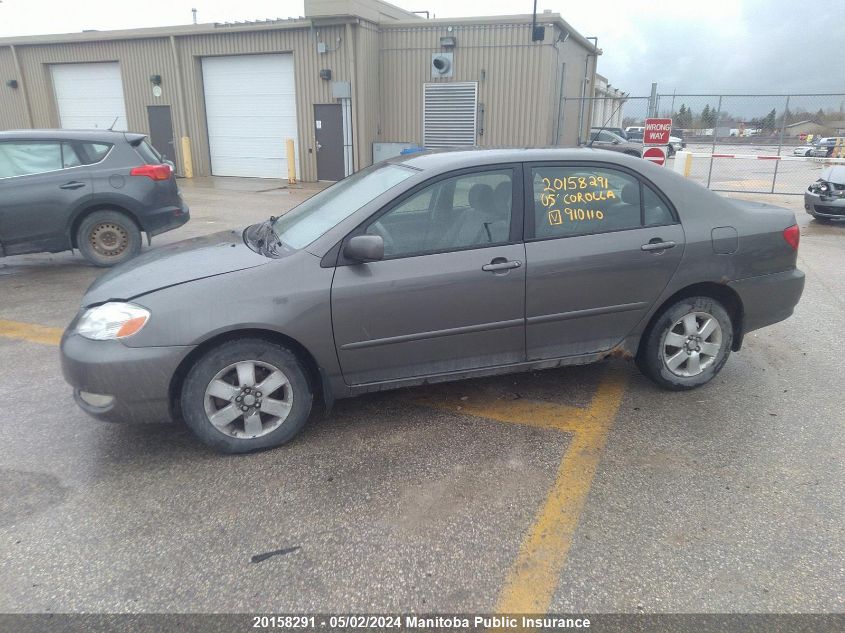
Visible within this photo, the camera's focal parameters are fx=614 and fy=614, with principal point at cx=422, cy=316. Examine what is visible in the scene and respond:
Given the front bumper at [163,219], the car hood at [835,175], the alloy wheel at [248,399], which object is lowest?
the alloy wheel at [248,399]

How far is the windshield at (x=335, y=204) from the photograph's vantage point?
11.6ft

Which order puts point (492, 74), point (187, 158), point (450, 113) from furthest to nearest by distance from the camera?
1. point (187, 158)
2. point (450, 113)
3. point (492, 74)

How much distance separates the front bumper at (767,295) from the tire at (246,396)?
2819 mm

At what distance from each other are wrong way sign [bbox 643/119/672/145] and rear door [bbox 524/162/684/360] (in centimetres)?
754

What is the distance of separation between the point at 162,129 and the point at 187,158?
158cm

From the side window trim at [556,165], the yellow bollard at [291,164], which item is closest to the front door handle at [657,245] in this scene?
the side window trim at [556,165]

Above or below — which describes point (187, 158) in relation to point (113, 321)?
below

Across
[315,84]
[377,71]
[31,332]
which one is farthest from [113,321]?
[377,71]

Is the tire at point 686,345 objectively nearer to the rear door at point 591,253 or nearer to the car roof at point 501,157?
the rear door at point 591,253

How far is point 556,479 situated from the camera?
3.12m

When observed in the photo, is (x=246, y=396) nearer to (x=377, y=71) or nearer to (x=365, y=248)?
(x=365, y=248)

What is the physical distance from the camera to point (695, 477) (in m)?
3.13

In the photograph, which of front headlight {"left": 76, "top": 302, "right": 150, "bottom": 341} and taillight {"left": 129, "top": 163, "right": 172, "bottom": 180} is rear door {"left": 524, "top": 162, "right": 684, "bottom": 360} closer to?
front headlight {"left": 76, "top": 302, "right": 150, "bottom": 341}

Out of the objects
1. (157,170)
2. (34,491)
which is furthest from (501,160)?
(157,170)
